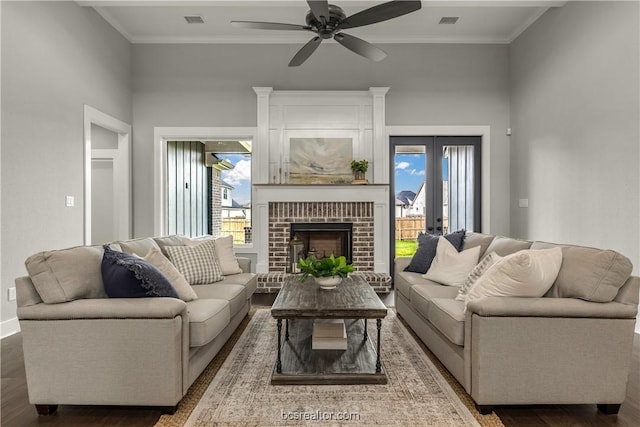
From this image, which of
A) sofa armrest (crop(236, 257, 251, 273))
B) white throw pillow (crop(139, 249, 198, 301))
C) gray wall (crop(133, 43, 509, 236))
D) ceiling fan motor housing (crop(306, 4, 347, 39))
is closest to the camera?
white throw pillow (crop(139, 249, 198, 301))

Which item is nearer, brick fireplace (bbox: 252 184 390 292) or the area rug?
the area rug

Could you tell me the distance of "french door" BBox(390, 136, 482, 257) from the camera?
589 cm

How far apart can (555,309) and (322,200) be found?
3.89 meters

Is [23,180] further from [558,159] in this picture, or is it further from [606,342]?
[558,159]

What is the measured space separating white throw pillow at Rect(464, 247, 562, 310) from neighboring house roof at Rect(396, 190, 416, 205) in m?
3.68

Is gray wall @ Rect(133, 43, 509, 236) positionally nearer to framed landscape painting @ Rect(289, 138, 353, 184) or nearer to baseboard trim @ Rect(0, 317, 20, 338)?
framed landscape painting @ Rect(289, 138, 353, 184)

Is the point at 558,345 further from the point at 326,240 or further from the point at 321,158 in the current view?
the point at 321,158

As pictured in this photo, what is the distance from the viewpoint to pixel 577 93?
14.2ft

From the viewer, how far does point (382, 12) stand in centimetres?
320

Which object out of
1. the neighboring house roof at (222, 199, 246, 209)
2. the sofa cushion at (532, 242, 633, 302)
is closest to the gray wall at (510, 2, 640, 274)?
the sofa cushion at (532, 242, 633, 302)

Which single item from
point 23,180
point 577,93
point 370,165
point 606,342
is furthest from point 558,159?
point 23,180

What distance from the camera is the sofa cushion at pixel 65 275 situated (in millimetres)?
2023

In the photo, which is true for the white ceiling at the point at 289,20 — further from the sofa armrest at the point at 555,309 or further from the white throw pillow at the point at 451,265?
the sofa armrest at the point at 555,309

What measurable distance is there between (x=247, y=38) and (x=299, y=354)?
4704 millimetres
